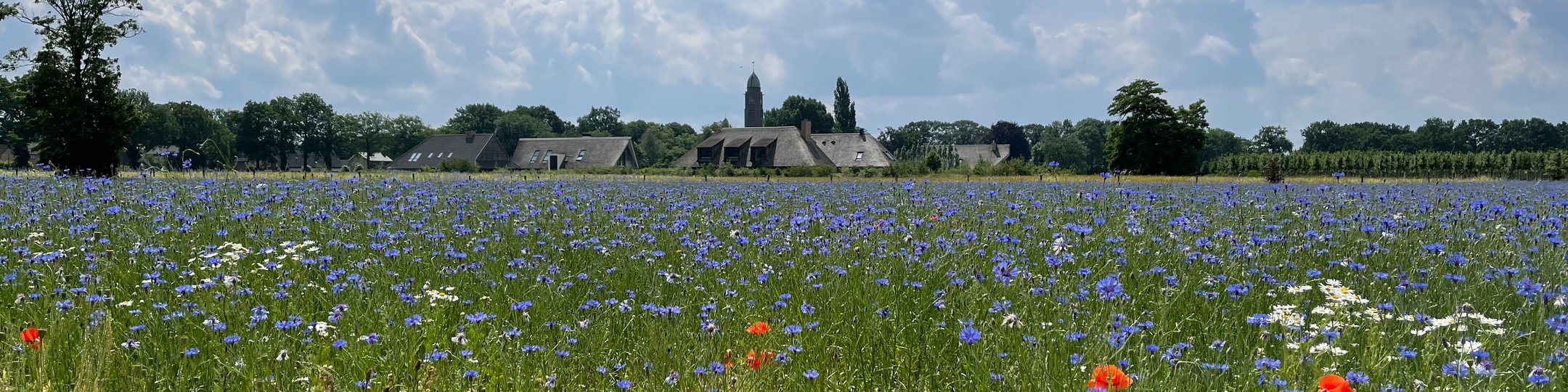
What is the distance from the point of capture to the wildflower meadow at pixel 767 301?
290 centimetres

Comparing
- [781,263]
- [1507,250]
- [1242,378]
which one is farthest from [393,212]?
[1507,250]

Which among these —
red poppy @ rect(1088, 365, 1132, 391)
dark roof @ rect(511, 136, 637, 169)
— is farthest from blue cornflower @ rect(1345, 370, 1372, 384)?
dark roof @ rect(511, 136, 637, 169)

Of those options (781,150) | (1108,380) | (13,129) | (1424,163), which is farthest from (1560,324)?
(13,129)

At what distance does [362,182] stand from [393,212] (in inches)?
99.2

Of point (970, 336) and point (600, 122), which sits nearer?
point (970, 336)

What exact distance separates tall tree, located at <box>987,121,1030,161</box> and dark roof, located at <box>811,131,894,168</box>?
163 feet

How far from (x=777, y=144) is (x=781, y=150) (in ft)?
2.85

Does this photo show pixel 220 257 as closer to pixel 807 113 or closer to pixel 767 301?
pixel 767 301

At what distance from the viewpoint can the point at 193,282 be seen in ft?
13.7

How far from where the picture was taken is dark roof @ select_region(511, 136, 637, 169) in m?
64.6

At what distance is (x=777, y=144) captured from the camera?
58.1m

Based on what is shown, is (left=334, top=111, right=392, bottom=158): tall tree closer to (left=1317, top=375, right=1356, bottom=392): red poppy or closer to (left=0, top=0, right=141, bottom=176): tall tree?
(left=0, top=0, right=141, bottom=176): tall tree

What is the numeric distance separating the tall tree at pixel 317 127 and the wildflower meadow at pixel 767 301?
80.0 m

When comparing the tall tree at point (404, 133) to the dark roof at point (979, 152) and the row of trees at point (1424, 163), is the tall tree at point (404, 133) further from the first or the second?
the row of trees at point (1424, 163)
